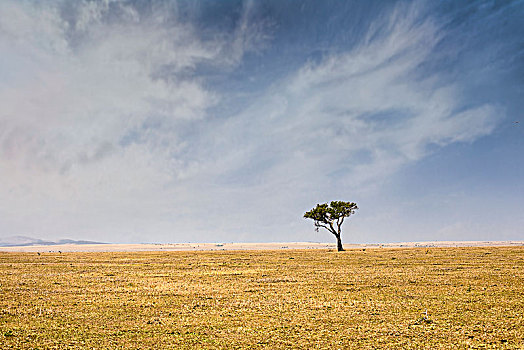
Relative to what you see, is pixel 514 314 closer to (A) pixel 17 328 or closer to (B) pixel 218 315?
(B) pixel 218 315

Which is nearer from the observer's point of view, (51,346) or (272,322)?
(51,346)

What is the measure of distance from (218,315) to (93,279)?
17.1 meters

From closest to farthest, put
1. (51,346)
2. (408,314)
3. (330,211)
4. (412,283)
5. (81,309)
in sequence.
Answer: (51,346), (408,314), (81,309), (412,283), (330,211)

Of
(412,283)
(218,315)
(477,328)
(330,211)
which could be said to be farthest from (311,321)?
(330,211)

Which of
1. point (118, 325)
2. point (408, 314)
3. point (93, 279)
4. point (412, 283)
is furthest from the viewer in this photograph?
point (93, 279)

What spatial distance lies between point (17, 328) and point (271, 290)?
12818 millimetres

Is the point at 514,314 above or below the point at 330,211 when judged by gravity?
below

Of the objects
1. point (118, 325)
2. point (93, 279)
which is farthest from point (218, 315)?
point (93, 279)

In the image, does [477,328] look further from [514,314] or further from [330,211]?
[330,211]

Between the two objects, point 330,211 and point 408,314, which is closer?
point 408,314

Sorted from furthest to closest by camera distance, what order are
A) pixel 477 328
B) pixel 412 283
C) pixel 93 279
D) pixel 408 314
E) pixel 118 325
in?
pixel 93 279 → pixel 412 283 → pixel 408 314 → pixel 118 325 → pixel 477 328

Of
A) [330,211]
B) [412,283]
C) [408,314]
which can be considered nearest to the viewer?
[408,314]

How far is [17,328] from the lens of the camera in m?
12.9

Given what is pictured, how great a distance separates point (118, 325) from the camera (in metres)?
13.3
